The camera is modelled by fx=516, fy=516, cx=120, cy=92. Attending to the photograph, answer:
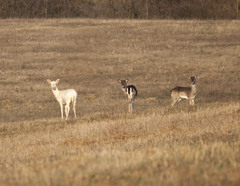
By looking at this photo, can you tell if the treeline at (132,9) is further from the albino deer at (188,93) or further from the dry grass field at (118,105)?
the albino deer at (188,93)

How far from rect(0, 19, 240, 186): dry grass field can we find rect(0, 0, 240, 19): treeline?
9635 millimetres

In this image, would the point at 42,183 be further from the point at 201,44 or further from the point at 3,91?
the point at 201,44

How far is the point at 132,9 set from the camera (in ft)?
232

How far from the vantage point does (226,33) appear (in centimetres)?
5372

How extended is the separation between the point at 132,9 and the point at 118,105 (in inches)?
1755

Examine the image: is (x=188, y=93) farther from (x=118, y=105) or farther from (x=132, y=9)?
(x=132, y=9)

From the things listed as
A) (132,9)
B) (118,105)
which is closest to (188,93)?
(118,105)

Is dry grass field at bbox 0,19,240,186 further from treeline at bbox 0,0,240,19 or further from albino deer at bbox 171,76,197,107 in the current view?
treeline at bbox 0,0,240,19

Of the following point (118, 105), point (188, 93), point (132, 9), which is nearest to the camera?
point (188, 93)

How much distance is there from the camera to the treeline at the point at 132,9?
69.7 metres

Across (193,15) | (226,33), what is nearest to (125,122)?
(226,33)

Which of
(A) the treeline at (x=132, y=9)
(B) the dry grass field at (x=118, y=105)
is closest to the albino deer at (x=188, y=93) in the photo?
(B) the dry grass field at (x=118, y=105)

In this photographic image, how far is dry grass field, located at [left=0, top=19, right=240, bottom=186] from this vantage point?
7.50 meters

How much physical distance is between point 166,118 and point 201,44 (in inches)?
1328
